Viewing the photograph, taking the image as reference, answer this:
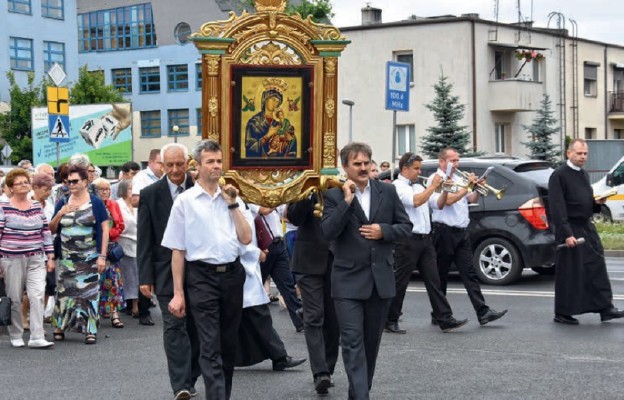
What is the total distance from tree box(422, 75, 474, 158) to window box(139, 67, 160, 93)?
35543 millimetres

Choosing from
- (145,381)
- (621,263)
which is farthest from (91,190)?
(621,263)

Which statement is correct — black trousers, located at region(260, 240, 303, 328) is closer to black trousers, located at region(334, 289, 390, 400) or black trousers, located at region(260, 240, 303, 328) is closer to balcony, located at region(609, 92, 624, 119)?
black trousers, located at region(334, 289, 390, 400)

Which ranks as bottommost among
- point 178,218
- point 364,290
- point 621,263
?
point 621,263

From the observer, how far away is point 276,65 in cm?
930

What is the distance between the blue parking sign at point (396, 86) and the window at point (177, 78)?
53079mm

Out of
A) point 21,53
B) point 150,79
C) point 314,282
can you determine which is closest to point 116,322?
point 314,282

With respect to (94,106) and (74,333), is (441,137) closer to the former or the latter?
(94,106)

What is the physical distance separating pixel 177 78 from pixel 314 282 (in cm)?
6454

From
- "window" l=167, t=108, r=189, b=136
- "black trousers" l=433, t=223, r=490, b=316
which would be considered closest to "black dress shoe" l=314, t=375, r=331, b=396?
"black trousers" l=433, t=223, r=490, b=316

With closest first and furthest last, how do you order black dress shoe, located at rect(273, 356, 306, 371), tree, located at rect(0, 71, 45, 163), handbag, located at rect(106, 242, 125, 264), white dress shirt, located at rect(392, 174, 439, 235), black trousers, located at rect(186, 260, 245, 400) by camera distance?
black trousers, located at rect(186, 260, 245, 400), black dress shoe, located at rect(273, 356, 306, 371), white dress shirt, located at rect(392, 174, 439, 235), handbag, located at rect(106, 242, 125, 264), tree, located at rect(0, 71, 45, 163)

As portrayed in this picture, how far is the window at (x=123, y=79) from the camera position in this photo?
2933 inches

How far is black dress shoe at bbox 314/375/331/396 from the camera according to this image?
8.95m

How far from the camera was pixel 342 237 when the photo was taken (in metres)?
8.29

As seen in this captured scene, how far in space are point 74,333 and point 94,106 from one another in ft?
125
